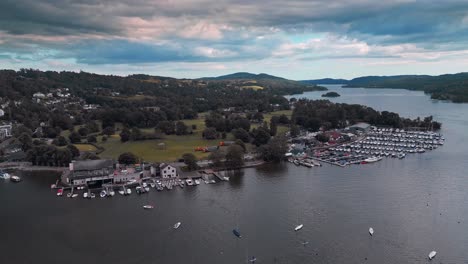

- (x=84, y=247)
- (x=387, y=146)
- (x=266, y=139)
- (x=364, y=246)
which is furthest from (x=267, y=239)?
(x=387, y=146)

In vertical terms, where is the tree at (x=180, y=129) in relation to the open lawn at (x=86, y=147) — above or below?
above

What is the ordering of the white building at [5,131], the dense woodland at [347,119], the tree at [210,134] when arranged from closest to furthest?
the tree at [210,134], the white building at [5,131], the dense woodland at [347,119]

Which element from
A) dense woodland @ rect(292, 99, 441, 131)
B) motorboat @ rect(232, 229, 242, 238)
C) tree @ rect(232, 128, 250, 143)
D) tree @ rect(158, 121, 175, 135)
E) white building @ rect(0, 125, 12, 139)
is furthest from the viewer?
dense woodland @ rect(292, 99, 441, 131)

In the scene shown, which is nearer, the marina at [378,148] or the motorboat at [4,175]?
the motorboat at [4,175]

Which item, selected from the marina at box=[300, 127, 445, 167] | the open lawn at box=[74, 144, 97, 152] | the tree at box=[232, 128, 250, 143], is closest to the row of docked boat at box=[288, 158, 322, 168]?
the marina at box=[300, 127, 445, 167]

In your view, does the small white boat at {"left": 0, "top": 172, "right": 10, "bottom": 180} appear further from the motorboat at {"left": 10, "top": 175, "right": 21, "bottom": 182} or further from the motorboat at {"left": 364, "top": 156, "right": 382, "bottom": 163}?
the motorboat at {"left": 364, "top": 156, "right": 382, "bottom": 163}

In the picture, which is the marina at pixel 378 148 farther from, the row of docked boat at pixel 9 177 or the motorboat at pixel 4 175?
the motorboat at pixel 4 175

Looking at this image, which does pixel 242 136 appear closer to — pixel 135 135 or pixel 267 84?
pixel 135 135

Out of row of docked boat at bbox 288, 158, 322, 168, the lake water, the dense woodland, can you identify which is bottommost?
the lake water

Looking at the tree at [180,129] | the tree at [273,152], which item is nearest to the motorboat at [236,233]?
→ the tree at [273,152]
